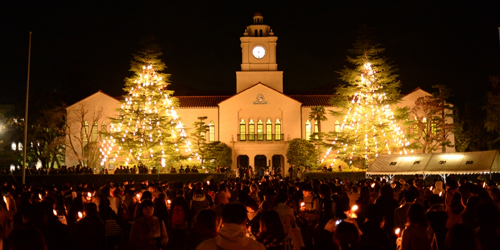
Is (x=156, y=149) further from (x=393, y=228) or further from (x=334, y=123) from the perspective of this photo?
(x=393, y=228)

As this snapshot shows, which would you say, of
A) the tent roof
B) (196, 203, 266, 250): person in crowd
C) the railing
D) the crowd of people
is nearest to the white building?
the railing

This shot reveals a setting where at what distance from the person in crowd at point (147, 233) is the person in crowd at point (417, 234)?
356 cm

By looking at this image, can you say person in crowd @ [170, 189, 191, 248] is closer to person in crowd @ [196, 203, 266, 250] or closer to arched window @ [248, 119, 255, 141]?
person in crowd @ [196, 203, 266, 250]

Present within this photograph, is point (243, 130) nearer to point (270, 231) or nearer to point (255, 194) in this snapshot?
point (255, 194)

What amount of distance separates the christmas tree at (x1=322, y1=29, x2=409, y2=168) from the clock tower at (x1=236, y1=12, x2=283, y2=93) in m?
13.3

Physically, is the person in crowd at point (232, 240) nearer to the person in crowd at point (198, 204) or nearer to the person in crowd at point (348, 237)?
the person in crowd at point (348, 237)

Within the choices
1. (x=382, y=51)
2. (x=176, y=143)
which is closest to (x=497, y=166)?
(x=382, y=51)

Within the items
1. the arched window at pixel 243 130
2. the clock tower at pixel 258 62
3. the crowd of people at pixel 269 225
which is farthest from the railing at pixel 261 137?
the crowd of people at pixel 269 225

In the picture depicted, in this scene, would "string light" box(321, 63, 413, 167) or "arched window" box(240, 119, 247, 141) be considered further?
"arched window" box(240, 119, 247, 141)

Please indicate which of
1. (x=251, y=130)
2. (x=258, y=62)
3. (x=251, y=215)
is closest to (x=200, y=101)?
(x=251, y=130)

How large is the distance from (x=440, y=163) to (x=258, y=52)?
3361 centimetres

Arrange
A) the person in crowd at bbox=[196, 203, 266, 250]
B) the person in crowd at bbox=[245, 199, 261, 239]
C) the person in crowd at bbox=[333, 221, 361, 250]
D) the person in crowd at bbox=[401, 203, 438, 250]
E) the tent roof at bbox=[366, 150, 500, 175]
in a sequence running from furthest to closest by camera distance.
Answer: the tent roof at bbox=[366, 150, 500, 175] < the person in crowd at bbox=[245, 199, 261, 239] < the person in crowd at bbox=[401, 203, 438, 250] < the person in crowd at bbox=[333, 221, 361, 250] < the person in crowd at bbox=[196, 203, 266, 250]

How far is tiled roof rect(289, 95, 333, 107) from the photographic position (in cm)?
5632

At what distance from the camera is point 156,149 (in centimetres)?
4541
